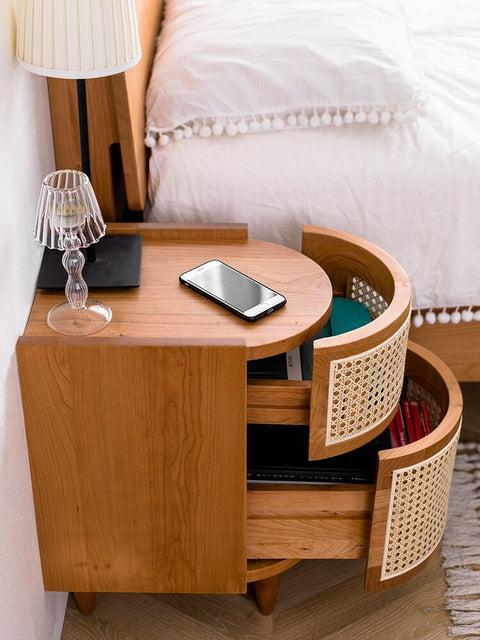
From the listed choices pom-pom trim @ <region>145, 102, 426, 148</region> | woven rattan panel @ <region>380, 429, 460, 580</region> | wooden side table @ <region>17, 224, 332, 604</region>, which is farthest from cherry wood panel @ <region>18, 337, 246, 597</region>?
pom-pom trim @ <region>145, 102, 426, 148</region>

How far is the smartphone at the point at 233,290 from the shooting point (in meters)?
1.18

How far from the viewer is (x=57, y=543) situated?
4.09 ft

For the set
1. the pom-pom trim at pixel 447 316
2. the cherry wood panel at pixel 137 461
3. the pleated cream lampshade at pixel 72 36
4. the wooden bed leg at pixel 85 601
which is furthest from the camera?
the pom-pom trim at pixel 447 316

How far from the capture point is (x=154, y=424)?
45.3 inches

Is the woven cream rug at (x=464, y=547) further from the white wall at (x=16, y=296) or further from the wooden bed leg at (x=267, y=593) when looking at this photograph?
the white wall at (x=16, y=296)

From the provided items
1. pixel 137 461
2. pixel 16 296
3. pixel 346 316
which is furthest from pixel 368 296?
pixel 16 296

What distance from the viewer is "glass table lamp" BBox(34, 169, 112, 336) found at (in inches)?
40.9

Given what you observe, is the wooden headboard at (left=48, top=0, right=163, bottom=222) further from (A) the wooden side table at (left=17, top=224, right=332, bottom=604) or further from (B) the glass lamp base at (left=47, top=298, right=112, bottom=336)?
(B) the glass lamp base at (left=47, top=298, right=112, bottom=336)

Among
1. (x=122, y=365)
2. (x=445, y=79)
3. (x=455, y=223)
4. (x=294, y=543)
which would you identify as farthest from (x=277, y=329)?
(x=445, y=79)

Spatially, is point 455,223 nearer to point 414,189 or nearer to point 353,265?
point 414,189

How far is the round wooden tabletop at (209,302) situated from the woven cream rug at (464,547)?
587mm

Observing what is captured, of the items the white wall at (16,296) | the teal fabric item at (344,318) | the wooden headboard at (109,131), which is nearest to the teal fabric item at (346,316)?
the teal fabric item at (344,318)

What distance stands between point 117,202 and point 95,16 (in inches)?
19.8

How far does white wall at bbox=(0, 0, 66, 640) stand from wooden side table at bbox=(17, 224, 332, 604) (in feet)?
0.11
